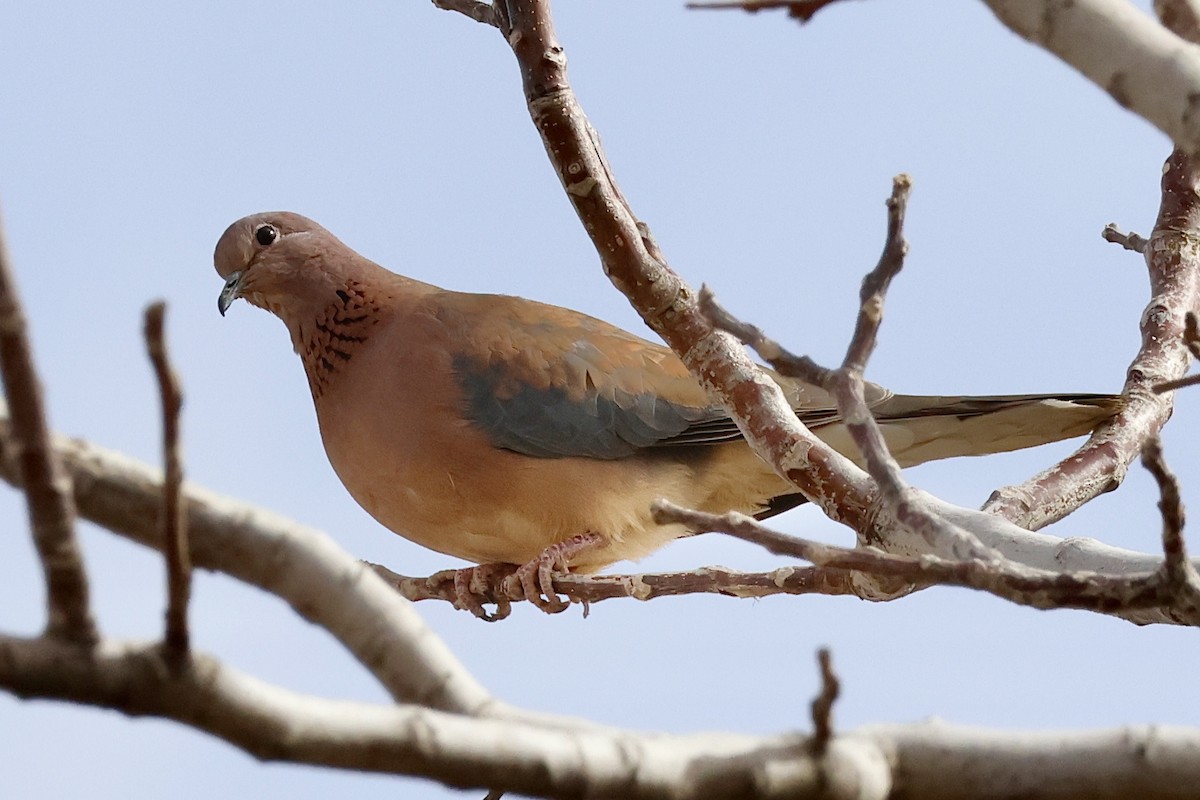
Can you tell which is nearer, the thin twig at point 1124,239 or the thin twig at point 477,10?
the thin twig at point 477,10

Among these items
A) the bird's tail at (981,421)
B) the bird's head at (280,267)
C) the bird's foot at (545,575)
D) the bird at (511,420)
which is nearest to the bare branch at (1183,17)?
the bird's tail at (981,421)

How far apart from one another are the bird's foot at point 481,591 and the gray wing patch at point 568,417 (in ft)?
1.10

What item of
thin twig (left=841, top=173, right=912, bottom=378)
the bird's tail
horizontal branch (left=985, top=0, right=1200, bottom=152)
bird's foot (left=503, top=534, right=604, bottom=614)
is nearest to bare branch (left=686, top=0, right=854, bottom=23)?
horizontal branch (left=985, top=0, right=1200, bottom=152)

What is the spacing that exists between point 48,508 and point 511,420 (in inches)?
108

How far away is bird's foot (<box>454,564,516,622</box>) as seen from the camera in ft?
11.9

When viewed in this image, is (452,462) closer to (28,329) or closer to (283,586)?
(283,586)

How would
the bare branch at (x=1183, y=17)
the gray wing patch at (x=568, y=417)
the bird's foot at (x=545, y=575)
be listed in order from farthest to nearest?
the gray wing patch at (x=568, y=417) → the bird's foot at (x=545, y=575) → the bare branch at (x=1183, y=17)

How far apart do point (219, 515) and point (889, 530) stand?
1474 mm

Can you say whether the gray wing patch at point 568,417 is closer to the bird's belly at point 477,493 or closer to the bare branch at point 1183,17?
the bird's belly at point 477,493

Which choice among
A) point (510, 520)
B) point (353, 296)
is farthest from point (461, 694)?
point (353, 296)

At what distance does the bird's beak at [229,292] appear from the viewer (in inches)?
Answer: 160

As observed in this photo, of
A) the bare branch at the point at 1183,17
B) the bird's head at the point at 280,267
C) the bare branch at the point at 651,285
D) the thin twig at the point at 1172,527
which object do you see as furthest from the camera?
the bird's head at the point at 280,267

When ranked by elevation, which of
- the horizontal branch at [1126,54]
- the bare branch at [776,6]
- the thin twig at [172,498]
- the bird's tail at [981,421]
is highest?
the bird's tail at [981,421]

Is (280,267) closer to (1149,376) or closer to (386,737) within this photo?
(1149,376)
